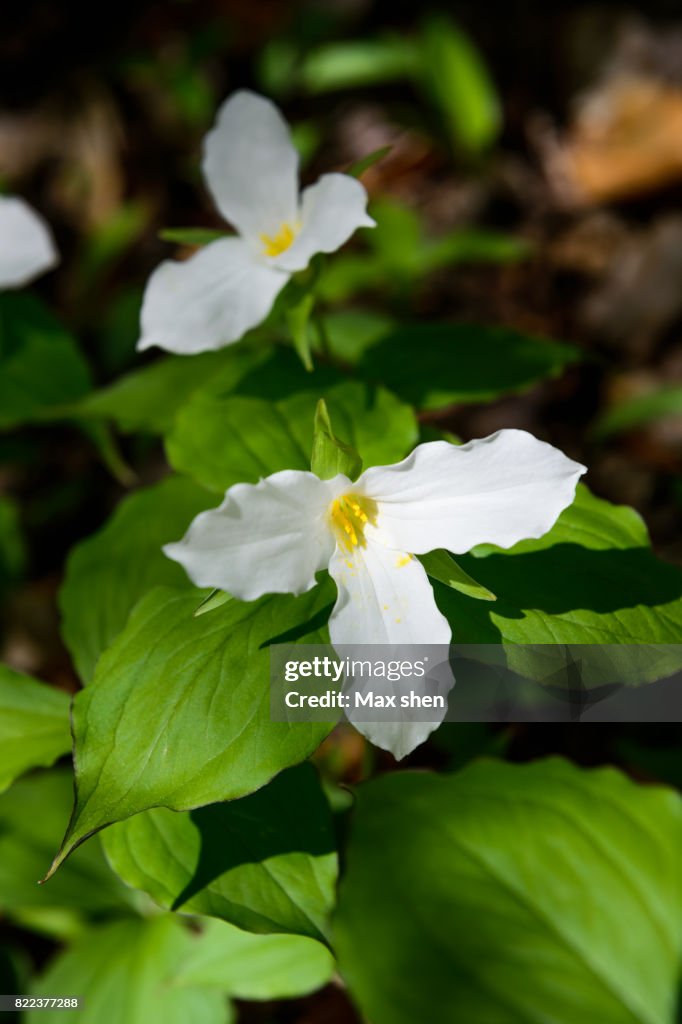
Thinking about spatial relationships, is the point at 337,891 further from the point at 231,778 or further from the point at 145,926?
the point at 145,926

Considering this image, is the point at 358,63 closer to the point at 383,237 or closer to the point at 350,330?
the point at 383,237

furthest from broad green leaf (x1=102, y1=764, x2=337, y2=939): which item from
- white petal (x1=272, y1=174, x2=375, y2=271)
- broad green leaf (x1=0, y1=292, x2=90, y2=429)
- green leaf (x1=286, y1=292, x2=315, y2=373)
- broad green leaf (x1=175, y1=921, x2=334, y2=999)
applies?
broad green leaf (x1=0, y1=292, x2=90, y2=429)

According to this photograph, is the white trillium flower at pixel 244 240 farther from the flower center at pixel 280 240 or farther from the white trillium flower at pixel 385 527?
the white trillium flower at pixel 385 527

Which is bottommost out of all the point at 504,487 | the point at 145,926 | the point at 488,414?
the point at 145,926

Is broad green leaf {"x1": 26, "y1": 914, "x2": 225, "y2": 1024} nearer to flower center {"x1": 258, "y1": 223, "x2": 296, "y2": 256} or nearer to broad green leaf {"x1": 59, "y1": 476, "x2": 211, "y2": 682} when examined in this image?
broad green leaf {"x1": 59, "y1": 476, "x2": 211, "y2": 682}

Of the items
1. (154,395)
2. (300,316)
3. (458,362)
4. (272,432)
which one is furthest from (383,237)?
(272,432)

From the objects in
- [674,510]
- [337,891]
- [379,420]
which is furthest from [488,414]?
[337,891]
